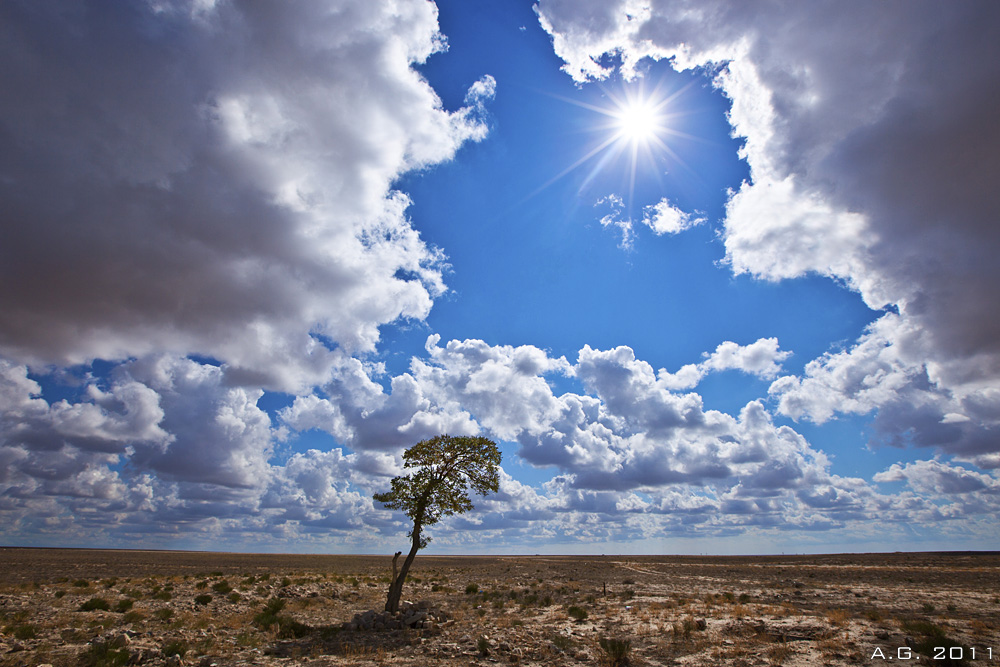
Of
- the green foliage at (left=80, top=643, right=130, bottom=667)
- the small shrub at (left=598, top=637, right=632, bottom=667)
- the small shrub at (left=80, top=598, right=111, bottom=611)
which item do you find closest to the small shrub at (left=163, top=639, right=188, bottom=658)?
the green foliage at (left=80, top=643, right=130, bottom=667)

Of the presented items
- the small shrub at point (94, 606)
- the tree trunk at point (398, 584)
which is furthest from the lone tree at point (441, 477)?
the small shrub at point (94, 606)

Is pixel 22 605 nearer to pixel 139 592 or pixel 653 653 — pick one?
pixel 139 592

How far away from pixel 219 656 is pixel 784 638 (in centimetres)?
2257

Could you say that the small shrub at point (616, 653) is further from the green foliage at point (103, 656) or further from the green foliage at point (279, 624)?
the green foliage at point (103, 656)

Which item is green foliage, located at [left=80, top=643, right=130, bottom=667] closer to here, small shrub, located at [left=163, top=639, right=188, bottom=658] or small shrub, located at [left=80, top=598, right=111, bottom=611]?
small shrub, located at [left=163, top=639, right=188, bottom=658]

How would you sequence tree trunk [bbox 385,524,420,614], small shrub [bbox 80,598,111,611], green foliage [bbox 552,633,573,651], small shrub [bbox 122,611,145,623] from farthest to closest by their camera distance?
small shrub [bbox 80,598,111,611] → tree trunk [bbox 385,524,420,614] → small shrub [bbox 122,611,145,623] → green foliage [bbox 552,633,573,651]

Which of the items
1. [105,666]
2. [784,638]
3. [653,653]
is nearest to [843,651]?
[784,638]

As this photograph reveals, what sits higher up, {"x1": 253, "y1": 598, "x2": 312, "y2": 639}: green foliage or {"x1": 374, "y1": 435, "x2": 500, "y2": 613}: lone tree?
{"x1": 374, "y1": 435, "x2": 500, "y2": 613}: lone tree

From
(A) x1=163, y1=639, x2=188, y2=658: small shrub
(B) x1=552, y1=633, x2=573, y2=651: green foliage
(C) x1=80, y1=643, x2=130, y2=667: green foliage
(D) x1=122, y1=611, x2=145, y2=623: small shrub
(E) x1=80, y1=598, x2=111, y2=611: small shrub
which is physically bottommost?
(E) x1=80, y1=598, x2=111, y2=611: small shrub

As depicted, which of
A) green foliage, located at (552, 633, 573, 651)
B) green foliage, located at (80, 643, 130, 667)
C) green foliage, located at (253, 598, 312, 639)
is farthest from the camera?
green foliage, located at (253, 598, 312, 639)

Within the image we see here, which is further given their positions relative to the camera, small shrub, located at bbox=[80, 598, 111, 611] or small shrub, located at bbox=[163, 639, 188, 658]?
small shrub, located at bbox=[80, 598, 111, 611]

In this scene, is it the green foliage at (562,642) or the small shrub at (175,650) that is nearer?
the small shrub at (175,650)

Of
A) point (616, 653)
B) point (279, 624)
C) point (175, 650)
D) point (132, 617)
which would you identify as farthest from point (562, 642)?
point (132, 617)

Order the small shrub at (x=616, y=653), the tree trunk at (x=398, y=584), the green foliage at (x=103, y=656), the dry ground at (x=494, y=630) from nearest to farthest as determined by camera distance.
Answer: the green foliage at (x=103, y=656)
the small shrub at (x=616, y=653)
the dry ground at (x=494, y=630)
the tree trunk at (x=398, y=584)
